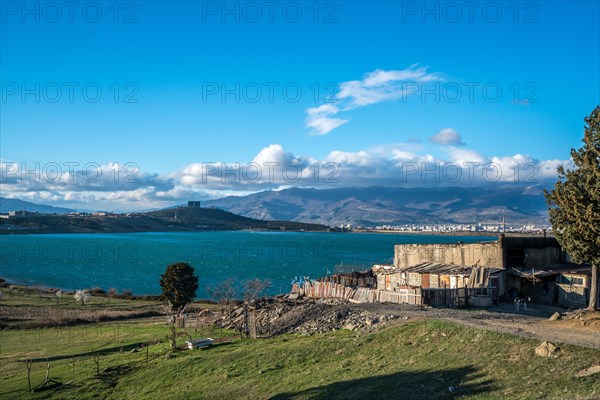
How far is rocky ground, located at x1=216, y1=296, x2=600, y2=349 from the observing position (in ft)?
75.5

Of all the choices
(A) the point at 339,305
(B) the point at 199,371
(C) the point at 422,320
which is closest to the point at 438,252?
(A) the point at 339,305

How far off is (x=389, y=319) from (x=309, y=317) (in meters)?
6.68

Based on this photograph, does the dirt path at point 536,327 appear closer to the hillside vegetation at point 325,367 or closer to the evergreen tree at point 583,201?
the hillside vegetation at point 325,367

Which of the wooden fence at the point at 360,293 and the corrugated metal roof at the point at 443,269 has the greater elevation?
the corrugated metal roof at the point at 443,269

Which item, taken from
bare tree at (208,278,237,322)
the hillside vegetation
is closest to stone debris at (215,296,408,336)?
the hillside vegetation

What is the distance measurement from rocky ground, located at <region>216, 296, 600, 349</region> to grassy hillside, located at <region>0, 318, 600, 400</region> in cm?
141

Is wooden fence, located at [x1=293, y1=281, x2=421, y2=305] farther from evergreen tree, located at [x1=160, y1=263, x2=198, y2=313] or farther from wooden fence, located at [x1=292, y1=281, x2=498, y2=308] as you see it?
evergreen tree, located at [x1=160, y1=263, x2=198, y2=313]

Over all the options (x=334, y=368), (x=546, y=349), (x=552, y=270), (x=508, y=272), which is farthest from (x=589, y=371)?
(x=552, y=270)

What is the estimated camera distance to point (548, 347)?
1930 cm

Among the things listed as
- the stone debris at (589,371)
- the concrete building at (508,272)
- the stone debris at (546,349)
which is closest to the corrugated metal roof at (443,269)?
the concrete building at (508,272)

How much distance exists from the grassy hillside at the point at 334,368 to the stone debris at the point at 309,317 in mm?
1318

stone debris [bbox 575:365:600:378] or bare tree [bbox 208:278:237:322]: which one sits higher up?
stone debris [bbox 575:365:600:378]

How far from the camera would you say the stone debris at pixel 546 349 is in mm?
19083

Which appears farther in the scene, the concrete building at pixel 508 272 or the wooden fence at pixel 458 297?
the concrete building at pixel 508 272
